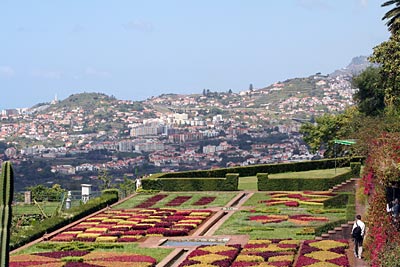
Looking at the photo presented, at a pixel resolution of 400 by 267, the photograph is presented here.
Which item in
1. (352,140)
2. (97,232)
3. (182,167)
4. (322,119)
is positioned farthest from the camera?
(182,167)

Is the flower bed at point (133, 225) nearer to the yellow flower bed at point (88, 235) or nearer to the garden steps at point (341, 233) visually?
the yellow flower bed at point (88, 235)

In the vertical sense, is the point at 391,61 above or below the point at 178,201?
above

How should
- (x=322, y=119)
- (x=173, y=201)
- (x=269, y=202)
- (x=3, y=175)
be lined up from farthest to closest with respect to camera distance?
1. (x=322, y=119)
2. (x=173, y=201)
3. (x=269, y=202)
4. (x=3, y=175)

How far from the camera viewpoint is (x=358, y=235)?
24.8 metres

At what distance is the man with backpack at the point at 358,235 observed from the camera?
2472 centimetres

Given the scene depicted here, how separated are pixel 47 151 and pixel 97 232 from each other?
441ft

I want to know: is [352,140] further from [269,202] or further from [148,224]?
[148,224]

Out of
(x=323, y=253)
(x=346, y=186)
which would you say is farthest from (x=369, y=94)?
(x=323, y=253)

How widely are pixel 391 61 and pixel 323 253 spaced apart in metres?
19.6

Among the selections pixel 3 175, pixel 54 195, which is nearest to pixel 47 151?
pixel 54 195

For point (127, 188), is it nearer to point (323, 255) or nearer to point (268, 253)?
point (268, 253)

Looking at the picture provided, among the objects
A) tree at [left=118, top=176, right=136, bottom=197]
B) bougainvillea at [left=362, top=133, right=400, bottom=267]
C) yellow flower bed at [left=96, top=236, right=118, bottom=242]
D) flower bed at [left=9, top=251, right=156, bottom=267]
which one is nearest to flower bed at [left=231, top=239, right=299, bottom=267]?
bougainvillea at [left=362, top=133, right=400, bottom=267]

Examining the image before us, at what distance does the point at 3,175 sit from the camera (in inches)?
536

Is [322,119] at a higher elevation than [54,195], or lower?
higher
